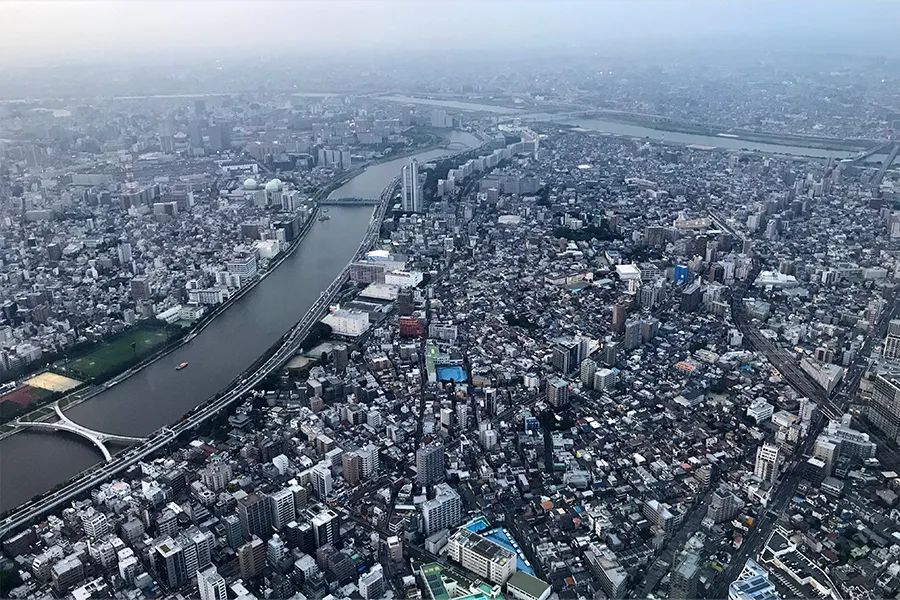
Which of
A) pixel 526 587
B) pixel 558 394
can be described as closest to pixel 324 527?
A: pixel 526 587

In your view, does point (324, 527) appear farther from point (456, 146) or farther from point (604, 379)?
point (456, 146)

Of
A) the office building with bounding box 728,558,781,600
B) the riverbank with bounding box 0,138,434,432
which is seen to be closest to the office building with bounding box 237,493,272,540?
the riverbank with bounding box 0,138,434,432

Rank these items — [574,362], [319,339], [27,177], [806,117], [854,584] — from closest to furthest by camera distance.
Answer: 1. [854,584]
2. [574,362]
3. [319,339]
4. [27,177]
5. [806,117]

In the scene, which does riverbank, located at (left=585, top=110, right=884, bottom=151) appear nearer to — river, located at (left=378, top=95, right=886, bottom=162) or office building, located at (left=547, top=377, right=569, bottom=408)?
river, located at (left=378, top=95, right=886, bottom=162)

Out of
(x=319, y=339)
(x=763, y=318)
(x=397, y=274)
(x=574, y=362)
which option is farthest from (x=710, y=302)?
(x=319, y=339)

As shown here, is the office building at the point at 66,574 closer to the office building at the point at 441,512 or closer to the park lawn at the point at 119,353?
the office building at the point at 441,512

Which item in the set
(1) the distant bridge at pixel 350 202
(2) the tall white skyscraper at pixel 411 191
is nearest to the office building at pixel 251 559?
(2) the tall white skyscraper at pixel 411 191

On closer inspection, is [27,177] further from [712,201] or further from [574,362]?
[712,201]
